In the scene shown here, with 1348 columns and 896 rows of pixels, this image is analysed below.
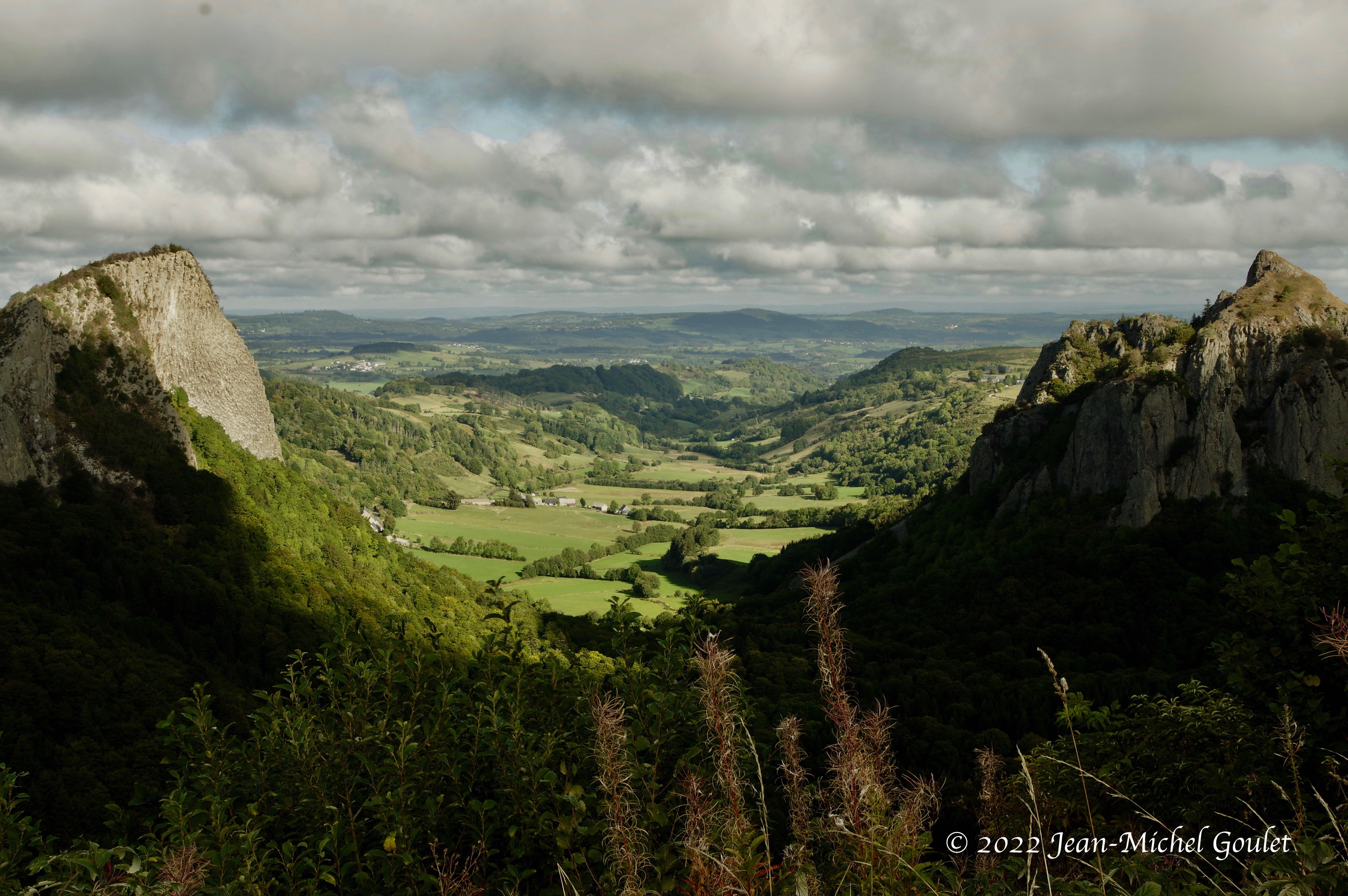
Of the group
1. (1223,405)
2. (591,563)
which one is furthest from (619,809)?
(591,563)

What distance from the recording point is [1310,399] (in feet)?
213

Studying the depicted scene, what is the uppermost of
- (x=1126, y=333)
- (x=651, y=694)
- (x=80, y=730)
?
(x=1126, y=333)

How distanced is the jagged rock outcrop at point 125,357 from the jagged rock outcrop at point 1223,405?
92449mm

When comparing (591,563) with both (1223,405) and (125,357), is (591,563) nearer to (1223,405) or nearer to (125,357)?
(125,357)

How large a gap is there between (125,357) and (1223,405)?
339ft

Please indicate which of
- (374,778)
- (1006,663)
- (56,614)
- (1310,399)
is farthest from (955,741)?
(56,614)

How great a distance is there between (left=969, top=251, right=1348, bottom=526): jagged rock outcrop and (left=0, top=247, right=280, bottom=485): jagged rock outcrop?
92449 mm

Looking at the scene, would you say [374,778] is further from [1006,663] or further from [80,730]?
[1006,663]

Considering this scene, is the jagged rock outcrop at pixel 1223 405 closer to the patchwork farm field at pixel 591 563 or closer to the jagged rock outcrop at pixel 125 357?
the patchwork farm field at pixel 591 563

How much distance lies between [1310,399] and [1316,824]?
242ft

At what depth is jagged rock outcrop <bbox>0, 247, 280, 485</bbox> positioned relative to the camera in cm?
5816

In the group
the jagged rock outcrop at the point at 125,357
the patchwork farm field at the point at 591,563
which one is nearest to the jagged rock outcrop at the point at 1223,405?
the patchwork farm field at the point at 591,563

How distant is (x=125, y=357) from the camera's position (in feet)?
230

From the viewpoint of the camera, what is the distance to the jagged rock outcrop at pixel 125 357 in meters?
58.2
